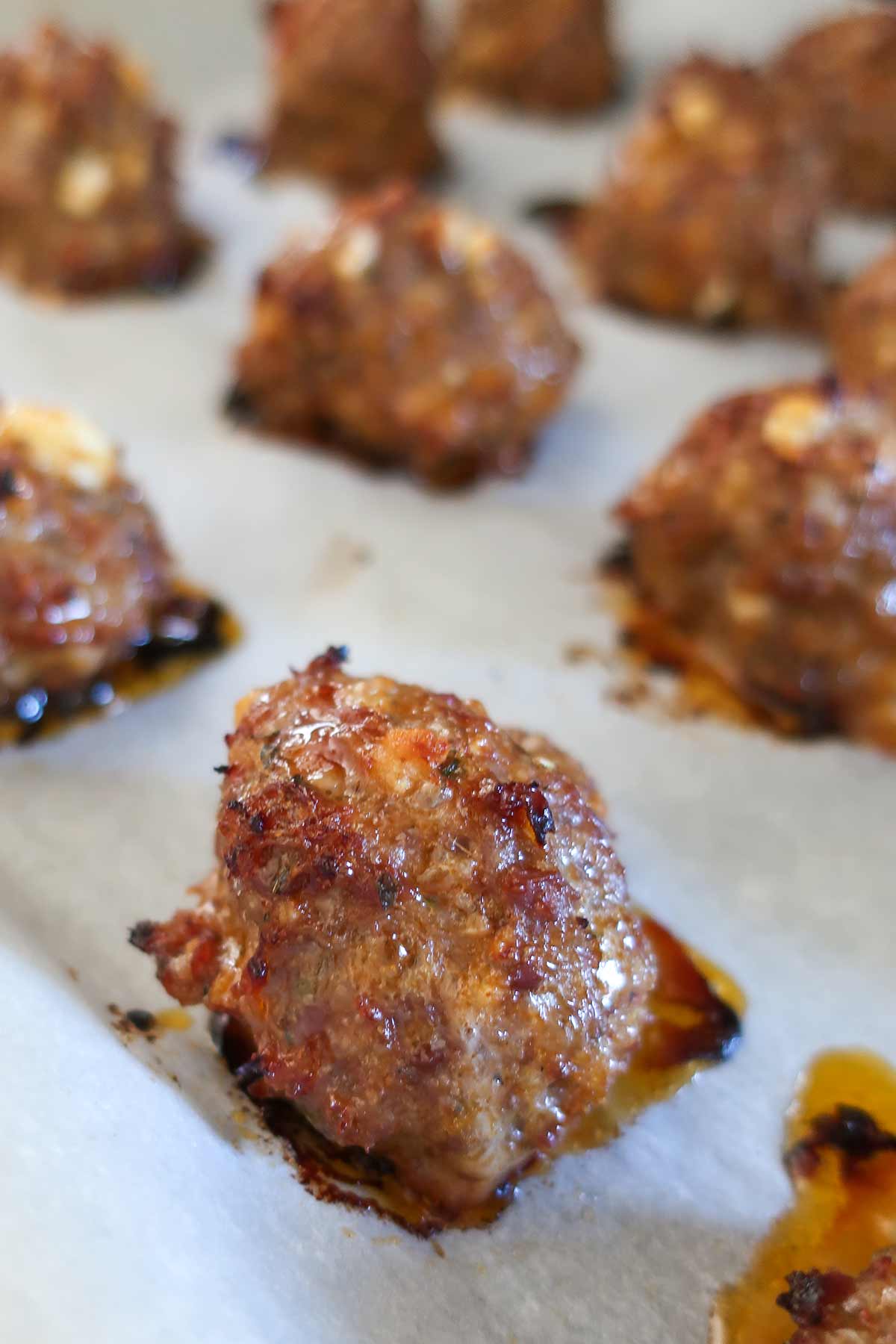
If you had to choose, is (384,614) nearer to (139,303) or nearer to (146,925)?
(146,925)

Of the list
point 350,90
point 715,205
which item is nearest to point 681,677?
point 715,205

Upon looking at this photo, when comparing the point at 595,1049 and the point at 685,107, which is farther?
the point at 685,107

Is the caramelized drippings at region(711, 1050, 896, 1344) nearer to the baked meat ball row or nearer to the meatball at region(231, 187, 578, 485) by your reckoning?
the baked meat ball row

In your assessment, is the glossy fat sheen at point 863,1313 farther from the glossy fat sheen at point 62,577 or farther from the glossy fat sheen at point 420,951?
the glossy fat sheen at point 62,577

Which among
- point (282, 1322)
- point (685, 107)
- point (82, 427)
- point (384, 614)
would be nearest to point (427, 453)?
point (384, 614)

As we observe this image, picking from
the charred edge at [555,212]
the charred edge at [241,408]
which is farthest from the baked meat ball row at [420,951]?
the charred edge at [555,212]

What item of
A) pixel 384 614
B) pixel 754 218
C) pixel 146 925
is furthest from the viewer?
pixel 754 218

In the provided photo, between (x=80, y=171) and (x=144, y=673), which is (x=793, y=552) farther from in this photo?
(x=80, y=171)
